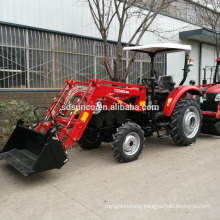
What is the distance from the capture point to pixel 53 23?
8.52 m

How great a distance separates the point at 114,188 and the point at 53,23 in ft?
21.9

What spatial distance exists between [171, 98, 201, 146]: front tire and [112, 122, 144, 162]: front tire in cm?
114

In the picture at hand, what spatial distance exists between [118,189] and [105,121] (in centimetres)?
177

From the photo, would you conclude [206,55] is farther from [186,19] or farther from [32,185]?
[32,185]

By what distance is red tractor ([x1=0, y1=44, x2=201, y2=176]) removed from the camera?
4.17 m

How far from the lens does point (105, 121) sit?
5188 mm

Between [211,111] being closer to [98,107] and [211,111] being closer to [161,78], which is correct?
[161,78]

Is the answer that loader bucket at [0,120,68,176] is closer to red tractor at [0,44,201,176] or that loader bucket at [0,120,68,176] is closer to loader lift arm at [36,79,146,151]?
red tractor at [0,44,201,176]

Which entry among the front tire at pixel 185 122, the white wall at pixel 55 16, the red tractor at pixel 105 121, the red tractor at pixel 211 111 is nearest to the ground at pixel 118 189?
the red tractor at pixel 105 121

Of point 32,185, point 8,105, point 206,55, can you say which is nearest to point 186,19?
point 206,55

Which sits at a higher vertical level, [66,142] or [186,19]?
[186,19]

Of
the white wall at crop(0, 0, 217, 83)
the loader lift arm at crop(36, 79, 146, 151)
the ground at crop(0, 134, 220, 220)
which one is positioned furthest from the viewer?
the white wall at crop(0, 0, 217, 83)

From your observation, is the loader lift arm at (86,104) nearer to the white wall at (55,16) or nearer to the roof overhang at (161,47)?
the roof overhang at (161,47)

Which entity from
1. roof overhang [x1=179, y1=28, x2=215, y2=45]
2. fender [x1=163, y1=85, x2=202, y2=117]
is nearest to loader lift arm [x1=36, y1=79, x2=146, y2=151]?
fender [x1=163, y1=85, x2=202, y2=117]
